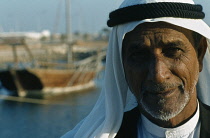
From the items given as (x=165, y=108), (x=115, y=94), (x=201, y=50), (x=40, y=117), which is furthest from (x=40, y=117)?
(x=165, y=108)

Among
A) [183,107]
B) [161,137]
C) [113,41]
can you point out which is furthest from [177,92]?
[113,41]

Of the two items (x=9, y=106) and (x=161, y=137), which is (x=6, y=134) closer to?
(x=9, y=106)

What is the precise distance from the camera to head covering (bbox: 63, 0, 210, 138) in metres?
1.47

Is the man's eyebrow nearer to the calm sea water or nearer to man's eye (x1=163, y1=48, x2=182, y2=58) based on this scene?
man's eye (x1=163, y1=48, x2=182, y2=58)

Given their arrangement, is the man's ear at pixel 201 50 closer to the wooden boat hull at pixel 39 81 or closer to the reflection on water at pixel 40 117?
the reflection on water at pixel 40 117

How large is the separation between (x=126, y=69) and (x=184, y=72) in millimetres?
195

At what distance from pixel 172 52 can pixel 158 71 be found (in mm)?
108

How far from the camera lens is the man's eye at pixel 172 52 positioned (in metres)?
1.36

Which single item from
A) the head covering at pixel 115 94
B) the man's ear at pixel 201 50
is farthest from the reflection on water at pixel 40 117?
the man's ear at pixel 201 50

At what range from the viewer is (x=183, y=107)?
4.47ft

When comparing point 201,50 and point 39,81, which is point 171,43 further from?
point 39,81

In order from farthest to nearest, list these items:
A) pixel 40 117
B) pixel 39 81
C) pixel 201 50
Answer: pixel 39 81 < pixel 40 117 < pixel 201 50

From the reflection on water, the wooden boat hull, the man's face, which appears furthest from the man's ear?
the wooden boat hull

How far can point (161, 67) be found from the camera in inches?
51.7
